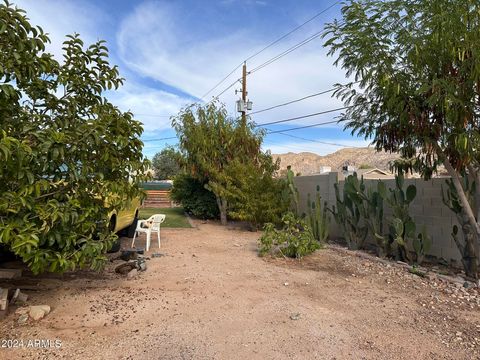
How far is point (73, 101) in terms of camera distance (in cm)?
433

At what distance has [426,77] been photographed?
194 inches

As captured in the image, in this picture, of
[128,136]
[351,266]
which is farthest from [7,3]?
[351,266]

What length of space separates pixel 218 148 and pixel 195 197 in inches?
115

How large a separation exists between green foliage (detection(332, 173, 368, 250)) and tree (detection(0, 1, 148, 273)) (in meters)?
4.82

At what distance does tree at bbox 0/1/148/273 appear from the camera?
338cm

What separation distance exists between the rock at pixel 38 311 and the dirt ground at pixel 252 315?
7 centimetres

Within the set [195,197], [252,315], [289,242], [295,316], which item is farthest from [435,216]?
[195,197]

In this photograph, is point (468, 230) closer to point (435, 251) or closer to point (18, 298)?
point (435, 251)

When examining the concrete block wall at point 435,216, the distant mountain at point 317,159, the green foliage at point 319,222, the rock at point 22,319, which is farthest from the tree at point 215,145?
the distant mountain at point 317,159

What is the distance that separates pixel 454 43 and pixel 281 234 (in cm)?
429

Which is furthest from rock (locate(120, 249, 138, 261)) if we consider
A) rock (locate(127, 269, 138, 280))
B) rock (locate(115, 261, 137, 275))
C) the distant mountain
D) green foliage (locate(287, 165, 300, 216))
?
the distant mountain

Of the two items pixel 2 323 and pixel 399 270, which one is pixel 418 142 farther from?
pixel 2 323

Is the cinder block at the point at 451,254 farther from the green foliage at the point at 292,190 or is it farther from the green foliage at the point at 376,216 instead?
the green foliage at the point at 292,190

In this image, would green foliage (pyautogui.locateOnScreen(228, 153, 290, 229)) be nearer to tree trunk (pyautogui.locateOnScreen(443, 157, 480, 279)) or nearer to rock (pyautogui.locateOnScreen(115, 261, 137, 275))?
rock (pyautogui.locateOnScreen(115, 261, 137, 275))
